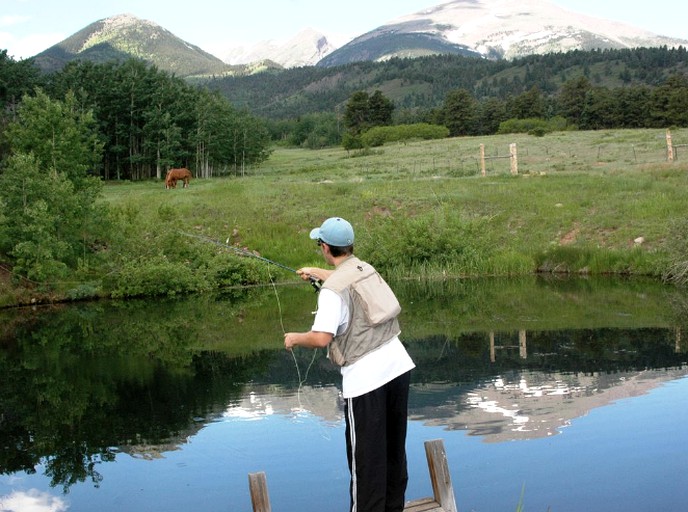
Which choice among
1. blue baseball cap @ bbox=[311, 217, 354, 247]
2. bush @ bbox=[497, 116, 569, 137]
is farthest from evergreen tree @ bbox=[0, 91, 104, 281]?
bush @ bbox=[497, 116, 569, 137]

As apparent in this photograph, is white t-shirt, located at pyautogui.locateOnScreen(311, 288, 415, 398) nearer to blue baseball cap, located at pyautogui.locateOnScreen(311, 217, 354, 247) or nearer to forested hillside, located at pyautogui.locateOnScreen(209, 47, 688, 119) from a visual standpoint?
blue baseball cap, located at pyautogui.locateOnScreen(311, 217, 354, 247)

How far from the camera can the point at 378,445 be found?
18.7 feet

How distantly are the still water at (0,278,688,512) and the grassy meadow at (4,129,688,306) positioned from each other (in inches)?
241

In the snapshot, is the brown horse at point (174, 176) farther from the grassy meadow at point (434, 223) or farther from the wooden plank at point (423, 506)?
the wooden plank at point (423, 506)

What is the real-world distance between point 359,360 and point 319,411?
6.04 m

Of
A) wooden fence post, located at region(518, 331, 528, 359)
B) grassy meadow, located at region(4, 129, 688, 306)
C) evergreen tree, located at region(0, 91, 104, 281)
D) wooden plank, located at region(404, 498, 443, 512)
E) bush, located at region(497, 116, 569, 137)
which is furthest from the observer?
bush, located at region(497, 116, 569, 137)

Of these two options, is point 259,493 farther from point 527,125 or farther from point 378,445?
point 527,125

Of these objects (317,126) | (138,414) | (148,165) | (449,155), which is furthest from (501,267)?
(317,126)

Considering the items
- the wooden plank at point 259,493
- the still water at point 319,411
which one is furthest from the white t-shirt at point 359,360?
the still water at point 319,411

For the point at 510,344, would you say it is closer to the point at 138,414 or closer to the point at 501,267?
the point at 138,414

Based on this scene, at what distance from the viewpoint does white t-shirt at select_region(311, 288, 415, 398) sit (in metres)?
5.50

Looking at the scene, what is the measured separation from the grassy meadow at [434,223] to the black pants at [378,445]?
17.3 metres

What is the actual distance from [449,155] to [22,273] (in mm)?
34056

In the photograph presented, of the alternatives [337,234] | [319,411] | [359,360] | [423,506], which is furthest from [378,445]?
[319,411]
